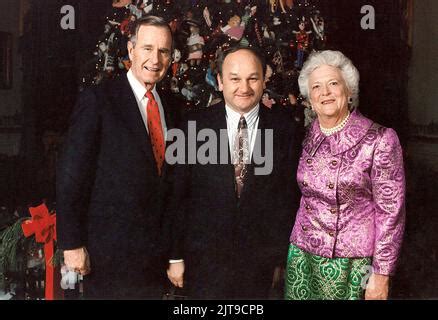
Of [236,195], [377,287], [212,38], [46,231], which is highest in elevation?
[212,38]

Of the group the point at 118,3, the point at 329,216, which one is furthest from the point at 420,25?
the point at 118,3

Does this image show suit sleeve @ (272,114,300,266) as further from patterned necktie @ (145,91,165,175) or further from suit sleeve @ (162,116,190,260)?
patterned necktie @ (145,91,165,175)

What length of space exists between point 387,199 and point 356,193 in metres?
0.10

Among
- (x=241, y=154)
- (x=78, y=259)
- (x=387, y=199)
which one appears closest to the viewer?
(x=387, y=199)

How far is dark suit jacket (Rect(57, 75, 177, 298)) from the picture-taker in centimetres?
167

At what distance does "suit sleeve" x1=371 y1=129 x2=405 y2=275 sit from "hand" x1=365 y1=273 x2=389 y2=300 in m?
0.02

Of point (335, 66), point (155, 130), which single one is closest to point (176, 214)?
point (155, 130)

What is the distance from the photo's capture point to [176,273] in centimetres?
178

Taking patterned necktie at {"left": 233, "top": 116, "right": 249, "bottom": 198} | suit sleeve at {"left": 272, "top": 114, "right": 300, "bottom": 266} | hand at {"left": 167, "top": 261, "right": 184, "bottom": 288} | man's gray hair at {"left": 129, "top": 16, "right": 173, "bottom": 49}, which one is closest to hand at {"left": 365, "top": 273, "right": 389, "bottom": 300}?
suit sleeve at {"left": 272, "top": 114, "right": 300, "bottom": 266}

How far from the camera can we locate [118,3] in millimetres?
1851

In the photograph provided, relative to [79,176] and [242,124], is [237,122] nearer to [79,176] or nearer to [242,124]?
[242,124]

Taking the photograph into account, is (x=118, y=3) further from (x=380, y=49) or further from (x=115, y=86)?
(x=380, y=49)

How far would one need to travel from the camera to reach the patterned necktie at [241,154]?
177 centimetres

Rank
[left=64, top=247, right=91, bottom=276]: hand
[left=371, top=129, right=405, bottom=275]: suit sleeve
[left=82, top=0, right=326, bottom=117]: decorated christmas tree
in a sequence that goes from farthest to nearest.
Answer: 1. [left=82, top=0, right=326, bottom=117]: decorated christmas tree
2. [left=64, top=247, right=91, bottom=276]: hand
3. [left=371, top=129, right=405, bottom=275]: suit sleeve
